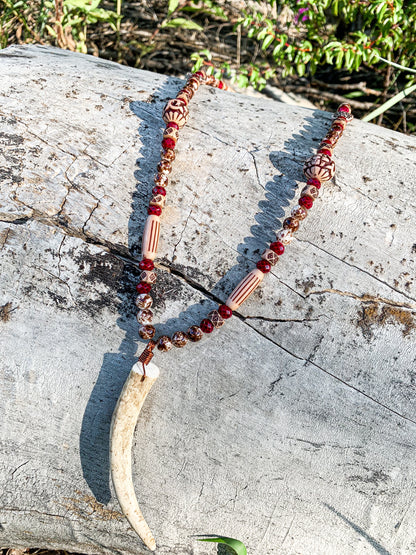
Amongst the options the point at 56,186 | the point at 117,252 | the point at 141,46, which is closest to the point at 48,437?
the point at 117,252

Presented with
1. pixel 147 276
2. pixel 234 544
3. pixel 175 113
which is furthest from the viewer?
pixel 175 113

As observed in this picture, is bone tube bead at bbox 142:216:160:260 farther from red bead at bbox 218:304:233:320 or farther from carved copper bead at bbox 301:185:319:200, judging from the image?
carved copper bead at bbox 301:185:319:200

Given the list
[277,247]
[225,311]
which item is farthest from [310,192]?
[225,311]

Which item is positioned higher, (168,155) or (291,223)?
(168,155)

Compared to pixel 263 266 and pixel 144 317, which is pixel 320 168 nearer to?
pixel 263 266

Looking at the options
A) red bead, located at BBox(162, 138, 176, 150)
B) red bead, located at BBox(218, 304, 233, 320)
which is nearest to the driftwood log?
red bead, located at BBox(218, 304, 233, 320)
